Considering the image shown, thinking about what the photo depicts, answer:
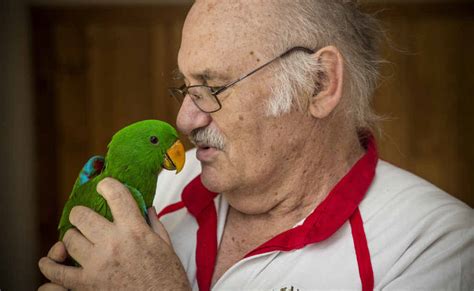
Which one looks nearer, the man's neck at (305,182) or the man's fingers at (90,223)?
the man's fingers at (90,223)

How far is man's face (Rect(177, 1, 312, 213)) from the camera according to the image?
1127 mm

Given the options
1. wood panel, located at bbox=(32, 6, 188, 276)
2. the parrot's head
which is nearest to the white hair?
the parrot's head

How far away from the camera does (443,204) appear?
3.91ft

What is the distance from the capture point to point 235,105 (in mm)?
1152

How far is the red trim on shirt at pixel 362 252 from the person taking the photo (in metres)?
1.09

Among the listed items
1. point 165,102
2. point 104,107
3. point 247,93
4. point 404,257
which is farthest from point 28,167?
point 404,257

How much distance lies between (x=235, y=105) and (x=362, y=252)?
16.7 inches

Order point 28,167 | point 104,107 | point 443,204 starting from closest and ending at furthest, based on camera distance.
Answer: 1. point 443,204
2. point 28,167
3. point 104,107

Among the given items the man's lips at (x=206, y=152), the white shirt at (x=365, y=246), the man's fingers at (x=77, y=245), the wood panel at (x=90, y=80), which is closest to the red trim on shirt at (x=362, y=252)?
the white shirt at (x=365, y=246)

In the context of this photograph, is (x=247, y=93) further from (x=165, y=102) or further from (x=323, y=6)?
(x=165, y=102)

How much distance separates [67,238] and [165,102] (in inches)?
75.5

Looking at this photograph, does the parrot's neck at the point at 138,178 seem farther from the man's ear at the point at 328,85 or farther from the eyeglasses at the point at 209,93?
the man's ear at the point at 328,85

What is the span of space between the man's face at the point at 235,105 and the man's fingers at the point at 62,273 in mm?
347

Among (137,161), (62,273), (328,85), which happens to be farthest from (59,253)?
(328,85)
